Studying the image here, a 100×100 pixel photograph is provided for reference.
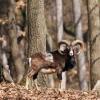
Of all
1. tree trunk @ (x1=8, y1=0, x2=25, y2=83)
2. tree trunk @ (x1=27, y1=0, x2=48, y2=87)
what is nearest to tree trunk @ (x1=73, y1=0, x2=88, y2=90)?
tree trunk @ (x1=8, y1=0, x2=25, y2=83)

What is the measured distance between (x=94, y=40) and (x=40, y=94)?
4122 millimetres

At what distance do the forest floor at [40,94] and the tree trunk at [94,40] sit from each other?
279 centimetres

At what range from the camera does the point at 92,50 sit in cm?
1767

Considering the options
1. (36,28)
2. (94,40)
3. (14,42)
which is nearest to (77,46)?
(94,40)

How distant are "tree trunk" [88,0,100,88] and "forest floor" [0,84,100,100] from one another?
2.79 meters

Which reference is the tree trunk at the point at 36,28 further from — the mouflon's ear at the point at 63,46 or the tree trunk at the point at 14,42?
the tree trunk at the point at 14,42

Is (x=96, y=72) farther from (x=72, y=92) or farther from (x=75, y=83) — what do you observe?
(x=75, y=83)

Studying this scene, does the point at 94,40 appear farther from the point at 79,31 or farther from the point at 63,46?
the point at 79,31

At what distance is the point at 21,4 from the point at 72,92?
1457cm

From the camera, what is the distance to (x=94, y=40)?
57.9 ft

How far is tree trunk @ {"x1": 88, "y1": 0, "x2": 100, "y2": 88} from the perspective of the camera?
57.6ft

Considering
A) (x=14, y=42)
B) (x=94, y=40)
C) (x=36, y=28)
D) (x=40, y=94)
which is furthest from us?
(x=14, y=42)

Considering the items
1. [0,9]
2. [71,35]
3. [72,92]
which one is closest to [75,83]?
[71,35]

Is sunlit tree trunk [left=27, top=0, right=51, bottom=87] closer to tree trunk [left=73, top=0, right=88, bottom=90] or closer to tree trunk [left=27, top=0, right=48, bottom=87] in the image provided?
tree trunk [left=27, top=0, right=48, bottom=87]
